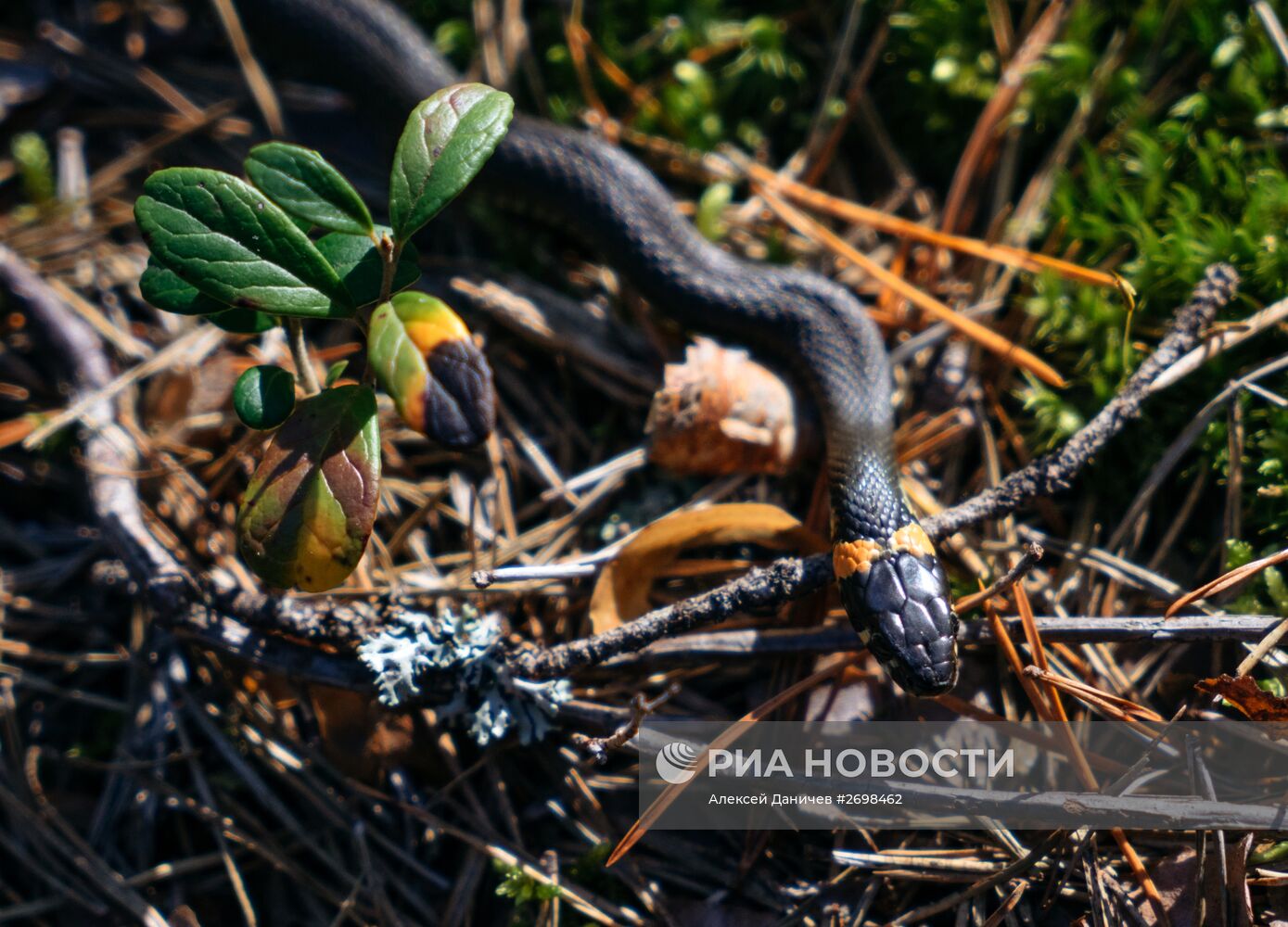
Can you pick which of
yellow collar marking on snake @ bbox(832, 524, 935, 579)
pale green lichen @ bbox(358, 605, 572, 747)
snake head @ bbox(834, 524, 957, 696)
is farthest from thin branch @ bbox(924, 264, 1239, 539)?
pale green lichen @ bbox(358, 605, 572, 747)

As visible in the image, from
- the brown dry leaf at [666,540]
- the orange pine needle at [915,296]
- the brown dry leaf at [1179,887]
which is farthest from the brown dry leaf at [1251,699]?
the brown dry leaf at [666,540]

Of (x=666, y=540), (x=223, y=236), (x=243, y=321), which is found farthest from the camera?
(x=666, y=540)

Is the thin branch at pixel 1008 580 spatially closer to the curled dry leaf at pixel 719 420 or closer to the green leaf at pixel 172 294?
the curled dry leaf at pixel 719 420

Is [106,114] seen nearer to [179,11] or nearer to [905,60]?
[179,11]

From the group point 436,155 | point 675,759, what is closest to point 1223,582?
point 675,759

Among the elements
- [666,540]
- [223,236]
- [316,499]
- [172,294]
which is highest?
[223,236]

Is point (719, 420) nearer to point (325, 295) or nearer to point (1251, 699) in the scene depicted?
Answer: point (325, 295)

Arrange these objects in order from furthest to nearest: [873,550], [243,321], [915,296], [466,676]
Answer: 1. [915,296]
2. [873,550]
3. [466,676]
4. [243,321]

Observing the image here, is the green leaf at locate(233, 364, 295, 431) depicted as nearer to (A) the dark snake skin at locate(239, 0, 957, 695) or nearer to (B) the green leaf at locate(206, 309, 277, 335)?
(B) the green leaf at locate(206, 309, 277, 335)
